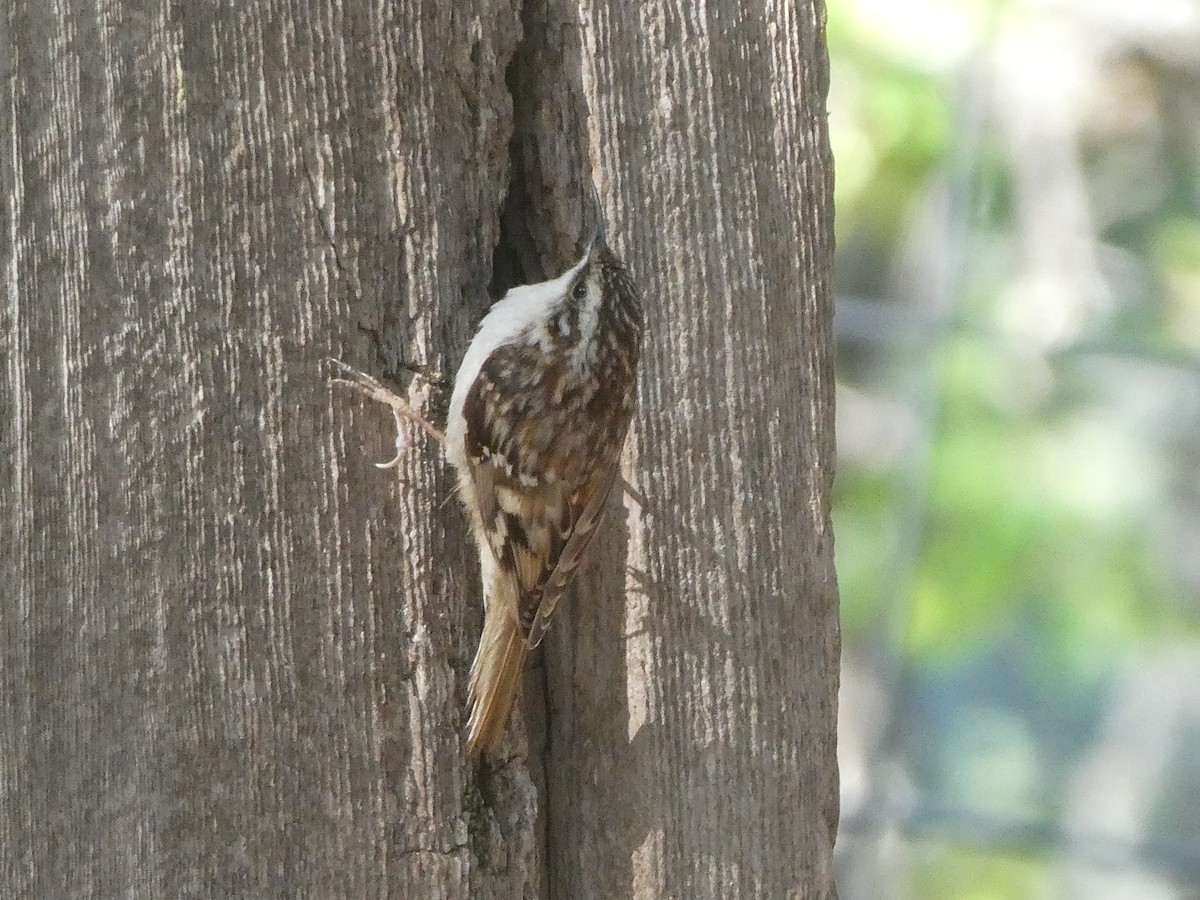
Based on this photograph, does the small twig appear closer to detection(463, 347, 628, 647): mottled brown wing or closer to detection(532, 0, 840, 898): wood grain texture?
detection(463, 347, 628, 647): mottled brown wing

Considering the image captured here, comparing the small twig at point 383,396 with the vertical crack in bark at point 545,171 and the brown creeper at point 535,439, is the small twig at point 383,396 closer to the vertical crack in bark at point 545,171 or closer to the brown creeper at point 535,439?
the brown creeper at point 535,439

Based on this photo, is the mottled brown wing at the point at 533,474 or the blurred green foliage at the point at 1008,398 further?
the blurred green foliage at the point at 1008,398

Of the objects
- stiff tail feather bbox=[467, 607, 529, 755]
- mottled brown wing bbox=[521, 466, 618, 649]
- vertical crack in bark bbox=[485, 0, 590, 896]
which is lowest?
stiff tail feather bbox=[467, 607, 529, 755]

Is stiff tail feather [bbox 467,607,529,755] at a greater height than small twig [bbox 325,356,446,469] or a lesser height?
lesser

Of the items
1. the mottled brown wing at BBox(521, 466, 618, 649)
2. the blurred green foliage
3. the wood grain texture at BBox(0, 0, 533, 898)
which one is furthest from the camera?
the blurred green foliage

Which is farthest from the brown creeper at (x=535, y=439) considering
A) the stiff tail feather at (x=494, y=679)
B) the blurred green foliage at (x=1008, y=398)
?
the blurred green foliage at (x=1008, y=398)

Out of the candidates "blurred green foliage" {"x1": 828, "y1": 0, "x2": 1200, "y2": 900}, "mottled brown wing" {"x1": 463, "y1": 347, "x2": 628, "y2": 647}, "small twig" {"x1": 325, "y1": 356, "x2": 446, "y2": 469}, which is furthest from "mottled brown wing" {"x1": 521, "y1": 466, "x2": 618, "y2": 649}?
"blurred green foliage" {"x1": 828, "y1": 0, "x2": 1200, "y2": 900}

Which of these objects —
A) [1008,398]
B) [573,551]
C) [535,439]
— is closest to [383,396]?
[573,551]
